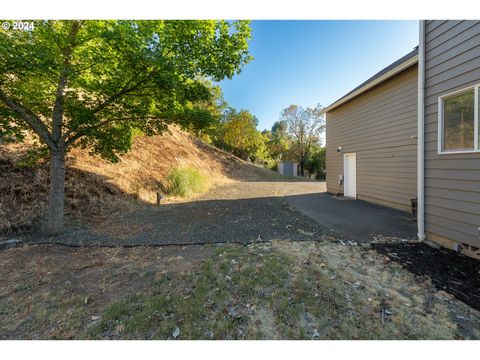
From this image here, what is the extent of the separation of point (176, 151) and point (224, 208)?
8872 mm

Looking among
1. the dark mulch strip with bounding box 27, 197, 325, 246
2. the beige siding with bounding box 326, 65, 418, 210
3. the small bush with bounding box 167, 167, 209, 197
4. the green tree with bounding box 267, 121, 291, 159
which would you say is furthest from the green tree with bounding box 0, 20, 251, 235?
the green tree with bounding box 267, 121, 291, 159

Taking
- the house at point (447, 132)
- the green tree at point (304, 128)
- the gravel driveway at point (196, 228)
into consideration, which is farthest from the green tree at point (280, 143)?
the gravel driveway at point (196, 228)

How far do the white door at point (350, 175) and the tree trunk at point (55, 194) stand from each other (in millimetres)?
9717

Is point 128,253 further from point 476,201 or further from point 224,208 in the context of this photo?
point 476,201

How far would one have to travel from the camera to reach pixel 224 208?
270 inches

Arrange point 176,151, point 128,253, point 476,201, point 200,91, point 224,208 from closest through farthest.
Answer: point 476,201
point 128,253
point 200,91
point 224,208
point 176,151

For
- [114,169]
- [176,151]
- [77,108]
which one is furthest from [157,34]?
[176,151]

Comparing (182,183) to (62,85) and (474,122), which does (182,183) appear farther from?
(474,122)

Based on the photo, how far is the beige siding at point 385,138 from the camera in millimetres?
6102

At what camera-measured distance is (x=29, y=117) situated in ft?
13.1

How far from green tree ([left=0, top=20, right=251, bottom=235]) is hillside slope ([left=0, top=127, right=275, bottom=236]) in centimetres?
106

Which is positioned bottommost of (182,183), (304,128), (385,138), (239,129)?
(182,183)

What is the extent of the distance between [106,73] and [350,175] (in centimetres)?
930

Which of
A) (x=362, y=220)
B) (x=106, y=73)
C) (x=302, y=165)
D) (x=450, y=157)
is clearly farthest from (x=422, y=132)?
(x=302, y=165)
